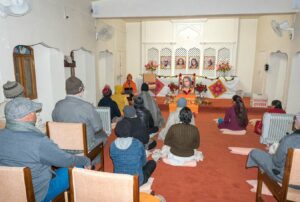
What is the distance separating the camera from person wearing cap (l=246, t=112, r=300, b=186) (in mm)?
2197

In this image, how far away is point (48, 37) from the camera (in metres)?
4.25

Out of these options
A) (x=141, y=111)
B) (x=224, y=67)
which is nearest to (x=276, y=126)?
(x=141, y=111)

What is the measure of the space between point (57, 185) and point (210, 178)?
2.11 m

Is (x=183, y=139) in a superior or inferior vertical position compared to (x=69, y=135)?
inferior

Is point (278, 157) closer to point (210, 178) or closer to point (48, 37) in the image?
point (210, 178)

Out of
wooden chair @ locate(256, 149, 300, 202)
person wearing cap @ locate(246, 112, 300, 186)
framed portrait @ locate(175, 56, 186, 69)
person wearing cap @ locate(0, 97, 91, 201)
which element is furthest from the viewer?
framed portrait @ locate(175, 56, 186, 69)

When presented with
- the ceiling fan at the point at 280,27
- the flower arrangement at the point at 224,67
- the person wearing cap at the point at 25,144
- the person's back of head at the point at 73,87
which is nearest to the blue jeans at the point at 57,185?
the person wearing cap at the point at 25,144

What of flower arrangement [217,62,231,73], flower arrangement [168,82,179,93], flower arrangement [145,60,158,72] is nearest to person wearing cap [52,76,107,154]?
flower arrangement [168,82,179,93]

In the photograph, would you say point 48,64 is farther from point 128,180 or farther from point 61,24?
point 128,180

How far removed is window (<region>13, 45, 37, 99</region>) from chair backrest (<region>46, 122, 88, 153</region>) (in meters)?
1.62

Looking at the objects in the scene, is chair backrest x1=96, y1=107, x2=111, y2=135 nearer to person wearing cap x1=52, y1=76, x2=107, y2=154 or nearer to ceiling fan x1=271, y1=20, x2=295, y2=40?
person wearing cap x1=52, y1=76, x2=107, y2=154

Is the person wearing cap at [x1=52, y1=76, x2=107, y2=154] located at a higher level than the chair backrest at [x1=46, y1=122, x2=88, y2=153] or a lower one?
higher

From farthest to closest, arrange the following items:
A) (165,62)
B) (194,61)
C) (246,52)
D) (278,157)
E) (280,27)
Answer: (165,62), (194,61), (246,52), (280,27), (278,157)

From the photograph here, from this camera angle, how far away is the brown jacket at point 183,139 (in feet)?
10.8
